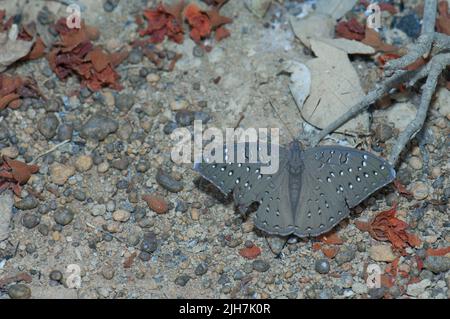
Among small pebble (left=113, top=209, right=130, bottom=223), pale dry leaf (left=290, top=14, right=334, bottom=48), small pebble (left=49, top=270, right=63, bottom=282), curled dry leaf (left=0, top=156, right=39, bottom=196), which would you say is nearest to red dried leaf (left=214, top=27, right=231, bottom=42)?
pale dry leaf (left=290, top=14, right=334, bottom=48)

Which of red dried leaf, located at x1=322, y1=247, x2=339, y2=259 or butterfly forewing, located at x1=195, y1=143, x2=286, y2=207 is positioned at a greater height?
butterfly forewing, located at x1=195, y1=143, x2=286, y2=207

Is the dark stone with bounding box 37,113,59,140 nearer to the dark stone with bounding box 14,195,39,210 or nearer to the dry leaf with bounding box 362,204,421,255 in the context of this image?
the dark stone with bounding box 14,195,39,210

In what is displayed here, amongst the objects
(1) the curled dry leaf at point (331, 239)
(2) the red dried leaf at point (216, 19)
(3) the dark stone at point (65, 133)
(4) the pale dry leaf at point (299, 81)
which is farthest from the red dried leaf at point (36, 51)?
(1) the curled dry leaf at point (331, 239)

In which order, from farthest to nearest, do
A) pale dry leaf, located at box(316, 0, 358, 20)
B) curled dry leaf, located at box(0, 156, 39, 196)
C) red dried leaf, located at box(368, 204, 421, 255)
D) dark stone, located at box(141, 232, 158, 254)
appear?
pale dry leaf, located at box(316, 0, 358, 20), curled dry leaf, located at box(0, 156, 39, 196), dark stone, located at box(141, 232, 158, 254), red dried leaf, located at box(368, 204, 421, 255)

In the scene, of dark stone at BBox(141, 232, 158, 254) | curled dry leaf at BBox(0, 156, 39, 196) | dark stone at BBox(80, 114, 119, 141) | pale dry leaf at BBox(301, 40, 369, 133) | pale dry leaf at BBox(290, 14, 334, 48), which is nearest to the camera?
dark stone at BBox(141, 232, 158, 254)

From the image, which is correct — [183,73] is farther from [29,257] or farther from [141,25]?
[29,257]

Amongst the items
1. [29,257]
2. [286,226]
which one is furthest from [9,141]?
[286,226]

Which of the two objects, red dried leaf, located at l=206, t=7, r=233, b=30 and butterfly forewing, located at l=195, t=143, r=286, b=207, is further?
red dried leaf, located at l=206, t=7, r=233, b=30
